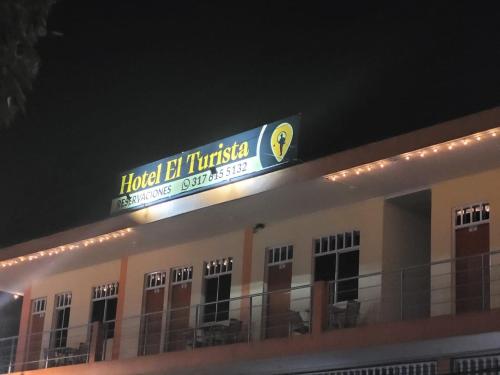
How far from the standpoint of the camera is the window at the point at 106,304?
25.4 m

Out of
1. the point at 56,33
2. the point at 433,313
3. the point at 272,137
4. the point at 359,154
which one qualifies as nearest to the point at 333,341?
the point at 433,313

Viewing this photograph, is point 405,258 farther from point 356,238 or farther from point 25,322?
point 25,322

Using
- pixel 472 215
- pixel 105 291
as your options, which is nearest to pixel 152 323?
pixel 105 291

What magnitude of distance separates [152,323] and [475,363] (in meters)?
9.42

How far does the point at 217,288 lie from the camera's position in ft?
74.9

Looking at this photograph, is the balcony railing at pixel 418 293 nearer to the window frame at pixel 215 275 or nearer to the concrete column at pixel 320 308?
the concrete column at pixel 320 308

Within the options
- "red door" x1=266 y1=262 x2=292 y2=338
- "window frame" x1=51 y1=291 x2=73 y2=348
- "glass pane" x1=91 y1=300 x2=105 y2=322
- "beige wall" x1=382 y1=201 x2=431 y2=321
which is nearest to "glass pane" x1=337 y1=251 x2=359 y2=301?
"beige wall" x1=382 y1=201 x2=431 y2=321

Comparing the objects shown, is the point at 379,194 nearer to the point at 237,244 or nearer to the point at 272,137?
the point at 272,137

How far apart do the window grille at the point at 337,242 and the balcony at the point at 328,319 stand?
2.41 feet

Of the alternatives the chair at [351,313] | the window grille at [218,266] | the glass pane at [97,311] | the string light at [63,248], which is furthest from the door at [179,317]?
the chair at [351,313]

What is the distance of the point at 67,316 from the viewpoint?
27016 mm

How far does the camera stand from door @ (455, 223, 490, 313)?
1752cm

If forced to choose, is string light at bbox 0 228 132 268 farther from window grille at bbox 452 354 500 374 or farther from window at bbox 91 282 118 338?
window grille at bbox 452 354 500 374

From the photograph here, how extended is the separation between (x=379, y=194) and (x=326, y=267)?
6.82ft
